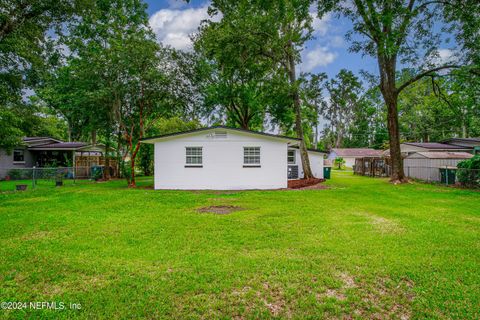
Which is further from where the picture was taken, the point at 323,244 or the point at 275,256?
the point at 323,244

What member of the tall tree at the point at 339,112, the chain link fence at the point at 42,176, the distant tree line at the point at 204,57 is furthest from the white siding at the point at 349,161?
the chain link fence at the point at 42,176

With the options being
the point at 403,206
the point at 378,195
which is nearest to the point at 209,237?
the point at 403,206

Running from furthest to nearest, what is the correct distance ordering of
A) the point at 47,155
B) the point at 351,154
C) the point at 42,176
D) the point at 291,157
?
the point at 351,154
the point at 47,155
the point at 291,157
the point at 42,176

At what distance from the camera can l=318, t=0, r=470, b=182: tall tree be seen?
12.7m

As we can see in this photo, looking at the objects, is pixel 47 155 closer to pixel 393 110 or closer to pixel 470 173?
pixel 393 110

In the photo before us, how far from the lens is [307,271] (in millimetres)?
3719

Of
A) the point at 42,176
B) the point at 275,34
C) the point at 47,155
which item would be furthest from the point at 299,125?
the point at 47,155

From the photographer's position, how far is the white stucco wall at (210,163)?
1383 centimetres

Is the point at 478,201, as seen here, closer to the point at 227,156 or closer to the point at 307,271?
the point at 307,271

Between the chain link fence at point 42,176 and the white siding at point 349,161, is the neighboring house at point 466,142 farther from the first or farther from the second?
the chain link fence at point 42,176

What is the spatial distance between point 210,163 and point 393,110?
11.3m

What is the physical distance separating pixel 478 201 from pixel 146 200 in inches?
484

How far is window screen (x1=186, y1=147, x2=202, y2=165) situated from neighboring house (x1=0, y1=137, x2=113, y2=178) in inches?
427

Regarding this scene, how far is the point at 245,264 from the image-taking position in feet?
13.0
